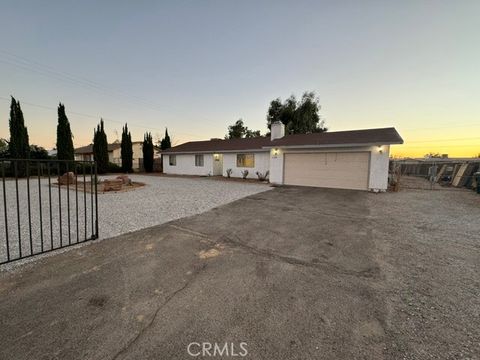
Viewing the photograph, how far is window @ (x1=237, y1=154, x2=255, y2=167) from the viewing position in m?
16.3

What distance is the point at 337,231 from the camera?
15.2 ft

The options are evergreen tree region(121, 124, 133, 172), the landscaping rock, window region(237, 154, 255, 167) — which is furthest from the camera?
evergreen tree region(121, 124, 133, 172)

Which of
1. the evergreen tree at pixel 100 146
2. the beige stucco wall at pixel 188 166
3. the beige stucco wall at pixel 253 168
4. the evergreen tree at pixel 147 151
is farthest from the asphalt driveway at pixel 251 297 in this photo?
the evergreen tree at pixel 147 151

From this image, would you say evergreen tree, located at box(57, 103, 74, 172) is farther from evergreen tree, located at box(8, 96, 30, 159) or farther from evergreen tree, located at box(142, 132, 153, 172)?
evergreen tree, located at box(142, 132, 153, 172)

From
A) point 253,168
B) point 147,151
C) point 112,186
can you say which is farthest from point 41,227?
point 147,151

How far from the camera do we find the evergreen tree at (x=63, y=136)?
17.9 meters

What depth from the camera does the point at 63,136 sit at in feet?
59.4

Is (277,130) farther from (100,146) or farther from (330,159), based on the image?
(100,146)

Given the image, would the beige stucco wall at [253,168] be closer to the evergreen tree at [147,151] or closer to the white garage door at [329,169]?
the white garage door at [329,169]

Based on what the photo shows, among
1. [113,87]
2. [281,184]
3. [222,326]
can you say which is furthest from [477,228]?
[113,87]

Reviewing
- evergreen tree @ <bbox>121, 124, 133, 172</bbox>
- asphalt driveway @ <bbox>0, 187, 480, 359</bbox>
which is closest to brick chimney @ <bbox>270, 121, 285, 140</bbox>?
asphalt driveway @ <bbox>0, 187, 480, 359</bbox>

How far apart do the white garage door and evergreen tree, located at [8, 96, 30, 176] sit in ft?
72.2

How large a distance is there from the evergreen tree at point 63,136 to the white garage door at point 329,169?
20.3 metres

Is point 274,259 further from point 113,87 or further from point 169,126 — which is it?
point 169,126
